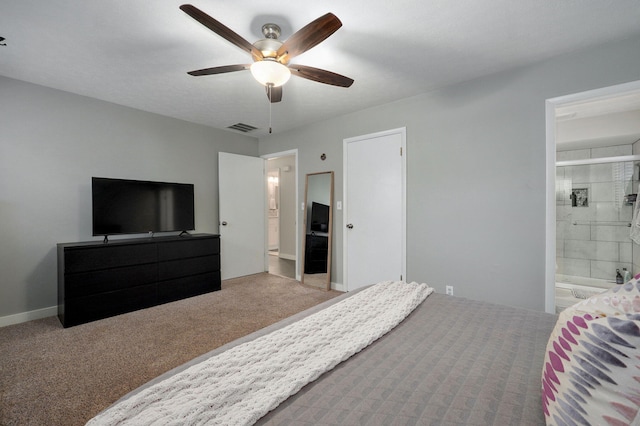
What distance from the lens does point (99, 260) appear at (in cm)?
290

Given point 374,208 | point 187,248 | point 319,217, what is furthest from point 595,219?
point 187,248

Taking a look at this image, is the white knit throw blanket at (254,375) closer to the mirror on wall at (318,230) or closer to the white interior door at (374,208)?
the white interior door at (374,208)

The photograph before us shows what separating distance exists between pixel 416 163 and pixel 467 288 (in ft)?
4.83

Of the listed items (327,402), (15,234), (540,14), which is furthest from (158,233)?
(540,14)

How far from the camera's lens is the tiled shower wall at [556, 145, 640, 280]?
379cm

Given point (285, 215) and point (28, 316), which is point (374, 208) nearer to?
point (285, 215)

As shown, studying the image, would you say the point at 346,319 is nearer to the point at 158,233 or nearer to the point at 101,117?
the point at 158,233

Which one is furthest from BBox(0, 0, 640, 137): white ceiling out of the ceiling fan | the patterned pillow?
the patterned pillow

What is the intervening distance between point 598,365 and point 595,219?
16.2ft

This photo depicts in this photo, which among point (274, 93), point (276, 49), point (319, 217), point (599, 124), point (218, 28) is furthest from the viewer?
point (319, 217)

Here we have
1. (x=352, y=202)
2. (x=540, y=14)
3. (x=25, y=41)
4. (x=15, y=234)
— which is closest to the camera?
(x=540, y=14)

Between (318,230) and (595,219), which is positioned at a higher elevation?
(595,219)

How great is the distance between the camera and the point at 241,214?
4.70 metres

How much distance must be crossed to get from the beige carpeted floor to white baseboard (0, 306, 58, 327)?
11 cm
